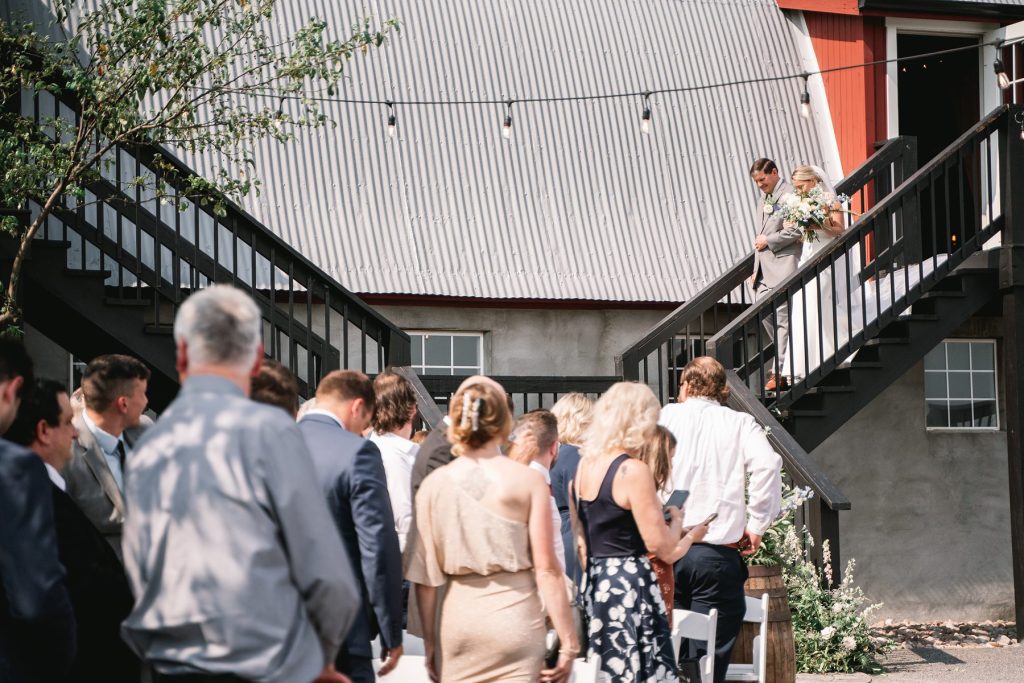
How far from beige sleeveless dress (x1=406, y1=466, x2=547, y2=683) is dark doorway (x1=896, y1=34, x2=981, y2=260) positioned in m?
10.4

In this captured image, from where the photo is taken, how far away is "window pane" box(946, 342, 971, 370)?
14323 millimetres

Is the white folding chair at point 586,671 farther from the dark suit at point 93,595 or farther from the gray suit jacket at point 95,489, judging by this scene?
the gray suit jacket at point 95,489

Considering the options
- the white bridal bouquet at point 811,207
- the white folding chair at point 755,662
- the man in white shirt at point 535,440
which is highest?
the white bridal bouquet at point 811,207

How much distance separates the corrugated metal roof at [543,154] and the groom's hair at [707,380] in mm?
5819

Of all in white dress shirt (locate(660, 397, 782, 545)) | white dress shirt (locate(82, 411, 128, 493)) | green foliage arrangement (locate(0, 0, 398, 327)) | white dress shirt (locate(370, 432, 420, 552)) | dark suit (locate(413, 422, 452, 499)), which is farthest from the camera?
green foliage arrangement (locate(0, 0, 398, 327))

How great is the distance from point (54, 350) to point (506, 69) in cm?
551

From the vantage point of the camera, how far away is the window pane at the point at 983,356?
14.4 meters

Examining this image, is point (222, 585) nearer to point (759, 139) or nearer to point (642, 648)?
point (642, 648)

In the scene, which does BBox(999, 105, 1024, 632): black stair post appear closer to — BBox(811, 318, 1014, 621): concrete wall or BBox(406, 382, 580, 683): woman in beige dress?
BBox(811, 318, 1014, 621): concrete wall

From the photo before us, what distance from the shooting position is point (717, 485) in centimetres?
723

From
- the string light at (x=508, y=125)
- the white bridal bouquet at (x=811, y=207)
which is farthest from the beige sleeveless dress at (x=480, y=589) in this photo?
the string light at (x=508, y=125)

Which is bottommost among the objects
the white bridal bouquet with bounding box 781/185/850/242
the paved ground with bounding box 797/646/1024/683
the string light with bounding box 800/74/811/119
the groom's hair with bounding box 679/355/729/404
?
the paved ground with bounding box 797/646/1024/683

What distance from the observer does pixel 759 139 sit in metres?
14.9

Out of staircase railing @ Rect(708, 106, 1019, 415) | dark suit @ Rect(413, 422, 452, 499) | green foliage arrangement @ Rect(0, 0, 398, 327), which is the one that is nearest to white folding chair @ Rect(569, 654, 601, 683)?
dark suit @ Rect(413, 422, 452, 499)
